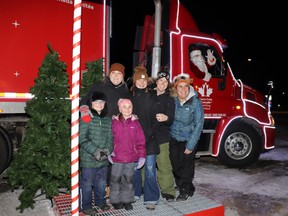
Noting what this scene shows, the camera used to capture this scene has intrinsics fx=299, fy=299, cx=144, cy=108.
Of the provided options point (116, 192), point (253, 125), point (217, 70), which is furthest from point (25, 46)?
point (253, 125)

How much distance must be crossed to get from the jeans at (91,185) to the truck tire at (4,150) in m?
2.02

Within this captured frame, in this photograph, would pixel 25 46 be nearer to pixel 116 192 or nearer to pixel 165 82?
pixel 165 82

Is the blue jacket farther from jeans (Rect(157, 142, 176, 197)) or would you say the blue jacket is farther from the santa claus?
the santa claus

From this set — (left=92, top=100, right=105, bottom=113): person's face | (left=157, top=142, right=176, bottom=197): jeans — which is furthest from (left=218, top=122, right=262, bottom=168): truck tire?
(left=92, top=100, right=105, bottom=113): person's face

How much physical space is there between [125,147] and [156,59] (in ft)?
8.09

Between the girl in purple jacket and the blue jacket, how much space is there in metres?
0.73

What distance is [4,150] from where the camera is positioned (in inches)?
204

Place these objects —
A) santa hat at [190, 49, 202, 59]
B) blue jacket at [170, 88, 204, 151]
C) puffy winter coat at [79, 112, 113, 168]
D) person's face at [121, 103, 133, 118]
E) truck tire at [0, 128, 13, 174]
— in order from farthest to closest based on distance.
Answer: santa hat at [190, 49, 202, 59], truck tire at [0, 128, 13, 174], blue jacket at [170, 88, 204, 151], person's face at [121, 103, 133, 118], puffy winter coat at [79, 112, 113, 168]

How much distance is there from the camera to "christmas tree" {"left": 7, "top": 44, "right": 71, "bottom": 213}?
13.7ft

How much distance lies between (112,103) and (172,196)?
1.63 metres

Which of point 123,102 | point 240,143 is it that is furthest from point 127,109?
point 240,143

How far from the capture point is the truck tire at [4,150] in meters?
5.16

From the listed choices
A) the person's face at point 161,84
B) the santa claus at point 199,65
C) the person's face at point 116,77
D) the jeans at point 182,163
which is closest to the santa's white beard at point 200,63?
the santa claus at point 199,65

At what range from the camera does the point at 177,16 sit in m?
6.13
